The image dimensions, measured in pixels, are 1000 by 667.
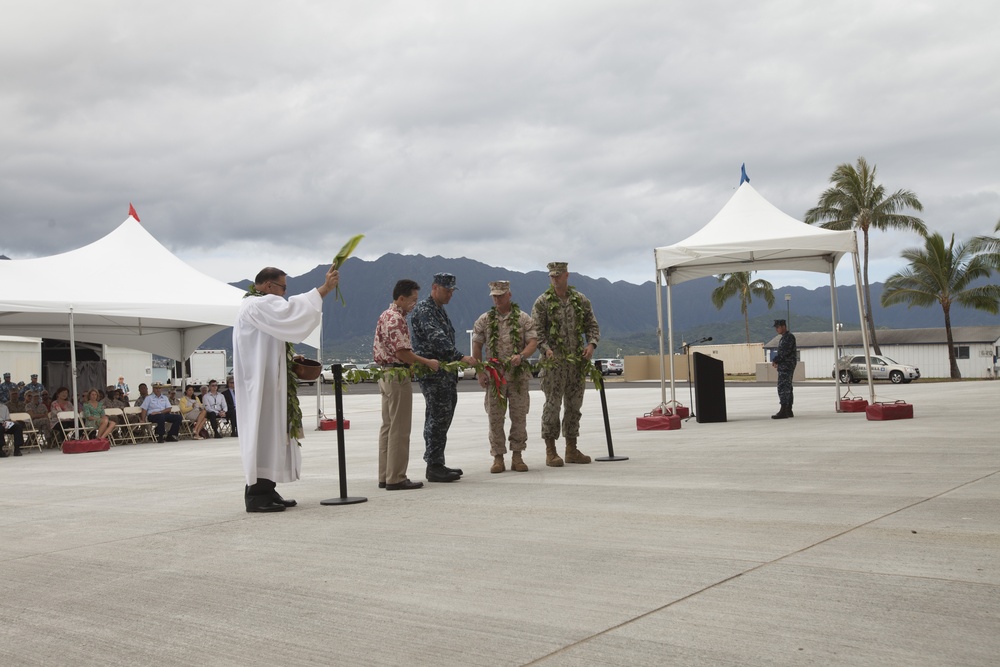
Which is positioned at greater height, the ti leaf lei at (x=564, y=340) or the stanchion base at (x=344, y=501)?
the ti leaf lei at (x=564, y=340)

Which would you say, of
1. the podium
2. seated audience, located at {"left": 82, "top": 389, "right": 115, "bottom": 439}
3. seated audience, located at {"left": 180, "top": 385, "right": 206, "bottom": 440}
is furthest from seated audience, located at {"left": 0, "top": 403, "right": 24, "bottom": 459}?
the podium

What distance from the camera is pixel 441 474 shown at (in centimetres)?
862

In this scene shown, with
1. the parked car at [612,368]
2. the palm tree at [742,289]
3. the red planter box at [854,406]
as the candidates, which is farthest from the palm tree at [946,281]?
the red planter box at [854,406]

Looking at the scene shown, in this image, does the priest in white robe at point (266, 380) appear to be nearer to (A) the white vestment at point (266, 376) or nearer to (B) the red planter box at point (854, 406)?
(A) the white vestment at point (266, 376)

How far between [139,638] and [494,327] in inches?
223

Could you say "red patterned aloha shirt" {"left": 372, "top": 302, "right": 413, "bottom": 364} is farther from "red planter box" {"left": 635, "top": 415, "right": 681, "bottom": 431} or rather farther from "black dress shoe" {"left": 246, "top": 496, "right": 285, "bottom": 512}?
"red planter box" {"left": 635, "top": 415, "right": 681, "bottom": 431}

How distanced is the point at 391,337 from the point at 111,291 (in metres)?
11.1

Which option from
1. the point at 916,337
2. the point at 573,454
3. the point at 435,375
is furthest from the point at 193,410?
the point at 916,337

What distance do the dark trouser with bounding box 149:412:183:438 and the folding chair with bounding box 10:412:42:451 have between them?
2.18m

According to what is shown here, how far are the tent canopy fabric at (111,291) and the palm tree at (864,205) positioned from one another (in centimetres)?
3923

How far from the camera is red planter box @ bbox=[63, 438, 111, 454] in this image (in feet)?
53.3

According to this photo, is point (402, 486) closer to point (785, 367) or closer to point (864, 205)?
point (785, 367)

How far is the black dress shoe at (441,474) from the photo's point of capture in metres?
8.62

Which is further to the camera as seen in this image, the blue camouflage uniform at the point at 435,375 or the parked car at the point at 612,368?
the parked car at the point at 612,368
